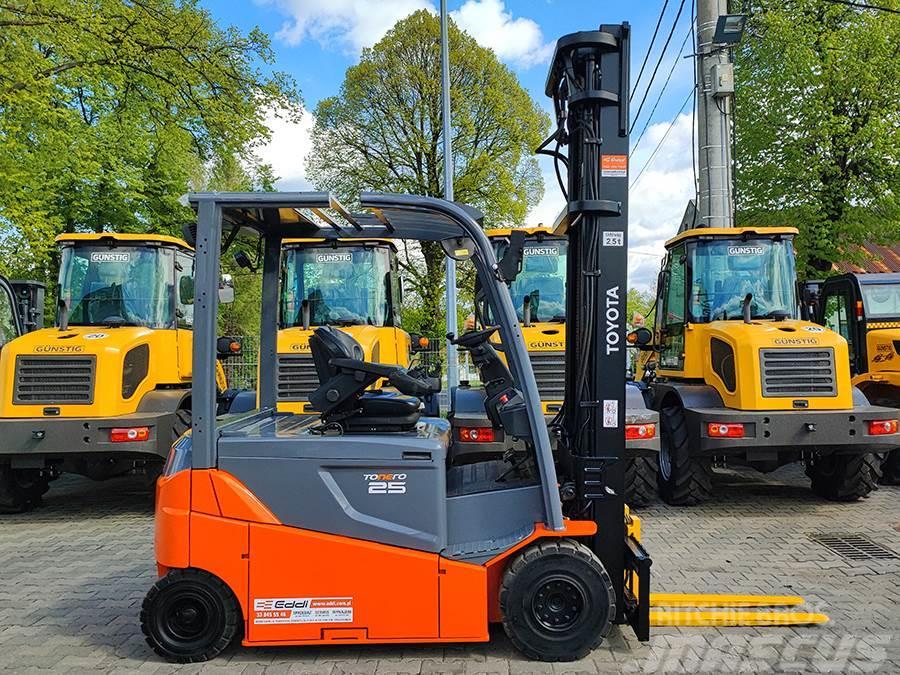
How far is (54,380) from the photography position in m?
7.42

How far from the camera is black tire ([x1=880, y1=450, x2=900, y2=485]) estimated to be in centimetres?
912

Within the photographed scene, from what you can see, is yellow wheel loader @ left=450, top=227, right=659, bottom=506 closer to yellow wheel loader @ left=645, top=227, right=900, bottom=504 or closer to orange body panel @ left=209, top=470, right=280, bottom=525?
yellow wheel loader @ left=645, top=227, right=900, bottom=504

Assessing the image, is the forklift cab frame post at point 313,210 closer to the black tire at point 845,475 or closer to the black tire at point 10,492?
the black tire at point 10,492

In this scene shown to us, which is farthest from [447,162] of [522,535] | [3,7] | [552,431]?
[522,535]

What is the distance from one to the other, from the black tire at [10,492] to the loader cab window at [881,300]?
1129cm

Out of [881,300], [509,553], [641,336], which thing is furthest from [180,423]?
[881,300]

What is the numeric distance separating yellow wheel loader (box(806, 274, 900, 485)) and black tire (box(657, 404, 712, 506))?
3.14 metres

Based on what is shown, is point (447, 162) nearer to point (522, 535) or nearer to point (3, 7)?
point (3, 7)

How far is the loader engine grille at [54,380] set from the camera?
7.38 m

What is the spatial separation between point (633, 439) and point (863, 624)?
261cm

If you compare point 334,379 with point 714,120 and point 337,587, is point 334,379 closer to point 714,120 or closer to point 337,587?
point 337,587

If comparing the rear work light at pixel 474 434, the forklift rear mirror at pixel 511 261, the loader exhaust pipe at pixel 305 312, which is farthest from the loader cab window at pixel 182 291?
the forklift rear mirror at pixel 511 261

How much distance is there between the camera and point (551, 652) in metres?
3.89

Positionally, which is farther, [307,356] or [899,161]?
[899,161]
